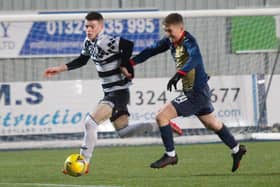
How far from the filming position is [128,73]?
1176cm

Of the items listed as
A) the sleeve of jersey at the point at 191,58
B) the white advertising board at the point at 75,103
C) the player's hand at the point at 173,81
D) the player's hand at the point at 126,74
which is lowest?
the white advertising board at the point at 75,103

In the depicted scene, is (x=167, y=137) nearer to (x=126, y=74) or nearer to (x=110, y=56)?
(x=126, y=74)

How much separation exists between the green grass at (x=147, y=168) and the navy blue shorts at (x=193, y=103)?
74 cm

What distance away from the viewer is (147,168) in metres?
12.7

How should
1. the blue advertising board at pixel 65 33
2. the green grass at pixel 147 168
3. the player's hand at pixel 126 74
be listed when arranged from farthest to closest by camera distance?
the blue advertising board at pixel 65 33 < the player's hand at pixel 126 74 < the green grass at pixel 147 168

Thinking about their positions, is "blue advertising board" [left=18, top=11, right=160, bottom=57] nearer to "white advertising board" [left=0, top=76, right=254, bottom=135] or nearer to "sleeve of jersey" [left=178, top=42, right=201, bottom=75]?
"white advertising board" [left=0, top=76, right=254, bottom=135]

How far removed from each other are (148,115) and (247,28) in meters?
2.56

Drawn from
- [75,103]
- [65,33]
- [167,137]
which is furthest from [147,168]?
[65,33]

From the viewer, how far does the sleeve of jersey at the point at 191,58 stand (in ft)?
36.6

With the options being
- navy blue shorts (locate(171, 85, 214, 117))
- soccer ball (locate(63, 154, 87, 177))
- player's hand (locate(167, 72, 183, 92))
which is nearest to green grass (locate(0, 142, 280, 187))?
soccer ball (locate(63, 154, 87, 177))

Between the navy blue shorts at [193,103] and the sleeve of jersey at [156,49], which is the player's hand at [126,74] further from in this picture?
the navy blue shorts at [193,103]

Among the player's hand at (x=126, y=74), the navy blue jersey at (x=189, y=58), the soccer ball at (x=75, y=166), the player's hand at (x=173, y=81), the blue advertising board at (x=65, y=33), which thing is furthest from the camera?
the blue advertising board at (x=65, y=33)

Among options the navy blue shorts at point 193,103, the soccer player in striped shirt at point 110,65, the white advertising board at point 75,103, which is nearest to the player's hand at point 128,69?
the soccer player in striped shirt at point 110,65

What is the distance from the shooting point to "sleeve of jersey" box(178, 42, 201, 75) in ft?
36.6
